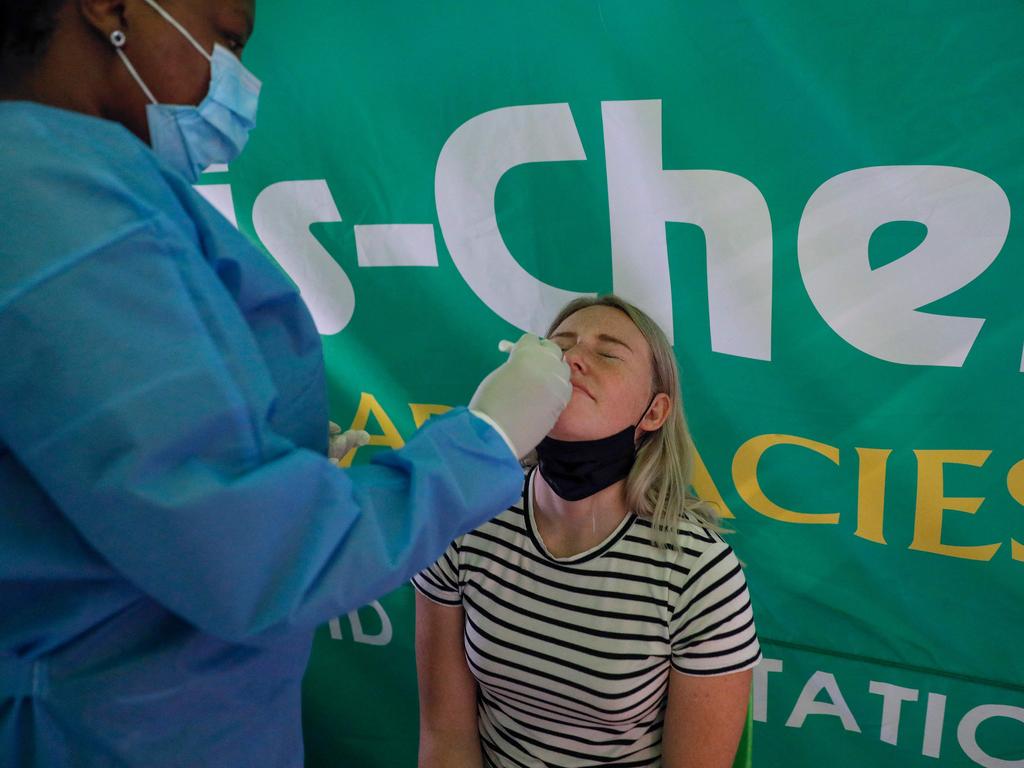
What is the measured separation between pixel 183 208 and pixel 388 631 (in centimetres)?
136

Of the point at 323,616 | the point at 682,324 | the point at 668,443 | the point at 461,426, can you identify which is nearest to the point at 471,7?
the point at 682,324

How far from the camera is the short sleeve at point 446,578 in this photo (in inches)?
55.1

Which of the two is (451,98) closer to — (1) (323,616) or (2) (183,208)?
(2) (183,208)

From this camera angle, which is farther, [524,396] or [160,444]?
[524,396]

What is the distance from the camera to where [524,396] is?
39.6 inches

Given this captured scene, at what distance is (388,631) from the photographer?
198 centimetres

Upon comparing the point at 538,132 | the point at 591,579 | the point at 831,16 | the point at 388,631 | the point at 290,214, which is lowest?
the point at 388,631

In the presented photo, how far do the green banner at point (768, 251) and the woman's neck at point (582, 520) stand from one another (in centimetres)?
31

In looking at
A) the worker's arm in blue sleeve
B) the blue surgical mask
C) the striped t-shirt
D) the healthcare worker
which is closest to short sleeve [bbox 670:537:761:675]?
the striped t-shirt

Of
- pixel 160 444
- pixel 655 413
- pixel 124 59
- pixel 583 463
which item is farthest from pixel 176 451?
pixel 655 413

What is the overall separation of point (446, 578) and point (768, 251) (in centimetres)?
74

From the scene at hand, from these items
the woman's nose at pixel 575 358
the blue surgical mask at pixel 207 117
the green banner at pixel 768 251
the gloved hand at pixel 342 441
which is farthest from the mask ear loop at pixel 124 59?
the green banner at pixel 768 251

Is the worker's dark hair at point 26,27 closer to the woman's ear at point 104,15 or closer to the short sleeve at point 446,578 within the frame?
the woman's ear at point 104,15

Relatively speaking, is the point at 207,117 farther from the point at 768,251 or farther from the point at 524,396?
the point at 768,251
